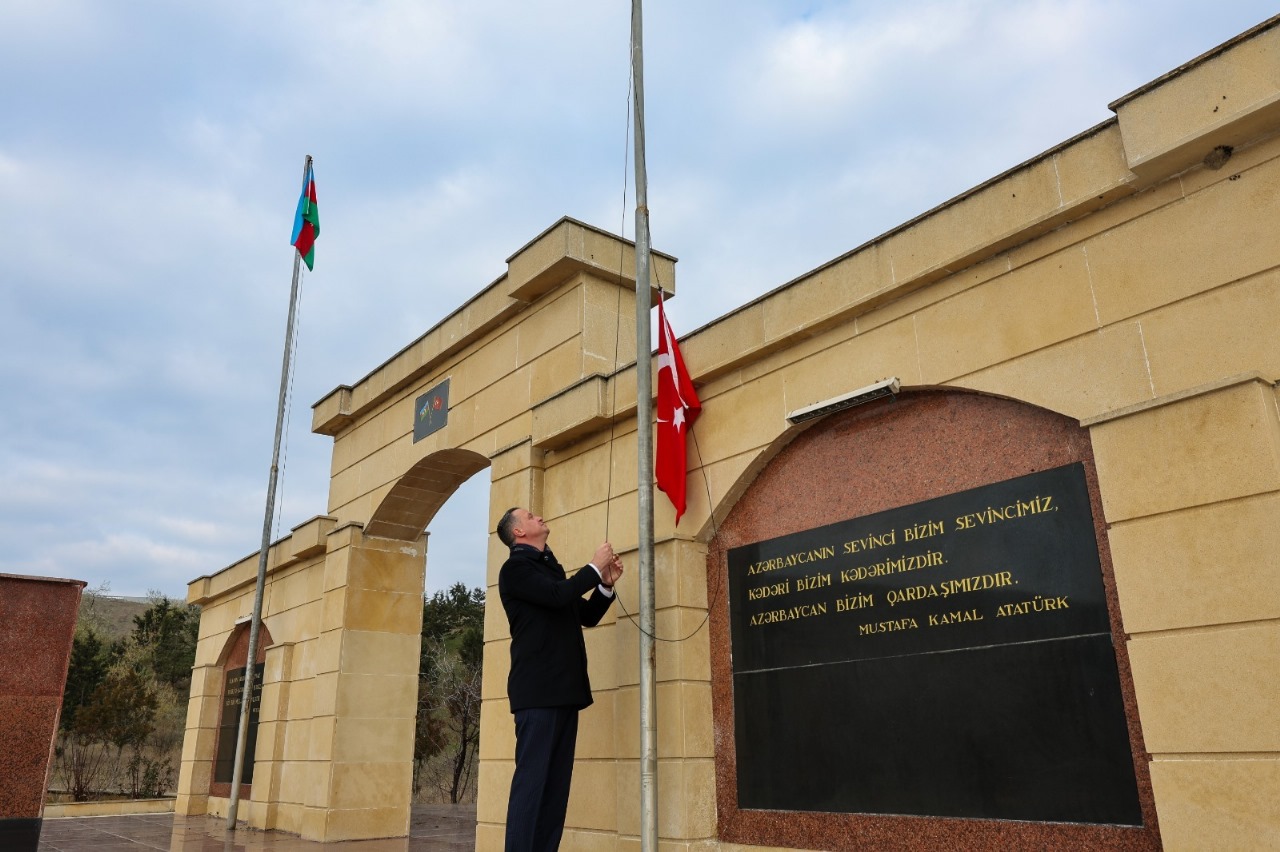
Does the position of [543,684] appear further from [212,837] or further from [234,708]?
[234,708]

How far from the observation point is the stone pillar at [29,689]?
5695 millimetres

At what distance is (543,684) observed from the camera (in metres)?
5.13

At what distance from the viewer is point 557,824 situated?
16.6 feet

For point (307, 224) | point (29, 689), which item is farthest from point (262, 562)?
point (29, 689)

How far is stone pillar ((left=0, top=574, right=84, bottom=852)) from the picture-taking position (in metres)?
5.70

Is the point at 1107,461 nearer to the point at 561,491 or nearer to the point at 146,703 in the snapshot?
the point at 561,491

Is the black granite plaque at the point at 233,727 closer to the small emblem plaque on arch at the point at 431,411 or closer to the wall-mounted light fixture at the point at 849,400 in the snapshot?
the small emblem plaque on arch at the point at 431,411

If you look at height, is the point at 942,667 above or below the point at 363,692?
below

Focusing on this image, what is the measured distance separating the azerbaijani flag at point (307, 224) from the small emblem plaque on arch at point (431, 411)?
411 cm

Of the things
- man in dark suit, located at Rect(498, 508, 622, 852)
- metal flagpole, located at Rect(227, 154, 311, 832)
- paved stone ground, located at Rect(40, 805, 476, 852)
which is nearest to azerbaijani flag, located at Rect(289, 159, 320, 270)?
metal flagpole, located at Rect(227, 154, 311, 832)

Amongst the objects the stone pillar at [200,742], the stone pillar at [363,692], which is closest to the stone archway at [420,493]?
the stone pillar at [363,692]

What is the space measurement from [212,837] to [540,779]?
291 inches

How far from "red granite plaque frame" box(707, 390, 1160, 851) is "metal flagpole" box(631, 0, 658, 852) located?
2.07 feet

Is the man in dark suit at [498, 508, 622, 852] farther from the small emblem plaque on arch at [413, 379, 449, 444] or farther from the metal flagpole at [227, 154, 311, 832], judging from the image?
the metal flagpole at [227, 154, 311, 832]
